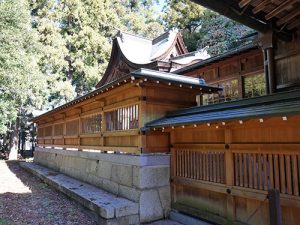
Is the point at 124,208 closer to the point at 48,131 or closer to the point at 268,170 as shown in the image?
the point at 268,170

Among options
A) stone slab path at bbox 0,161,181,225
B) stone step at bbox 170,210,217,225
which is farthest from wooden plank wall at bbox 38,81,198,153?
stone slab path at bbox 0,161,181,225

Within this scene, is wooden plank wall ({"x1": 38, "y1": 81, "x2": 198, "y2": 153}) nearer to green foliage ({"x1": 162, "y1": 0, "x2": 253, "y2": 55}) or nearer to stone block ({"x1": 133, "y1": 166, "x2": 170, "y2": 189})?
stone block ({"x1": 133, "y1": 166, "x2": 170, "y2": 189})

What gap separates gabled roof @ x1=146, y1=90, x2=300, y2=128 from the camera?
4.07 m

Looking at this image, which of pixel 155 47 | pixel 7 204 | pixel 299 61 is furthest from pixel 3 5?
pixel 299 61

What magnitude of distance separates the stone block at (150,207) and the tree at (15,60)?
10.9 m

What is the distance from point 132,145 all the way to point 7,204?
4348mm

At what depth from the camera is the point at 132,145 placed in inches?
282

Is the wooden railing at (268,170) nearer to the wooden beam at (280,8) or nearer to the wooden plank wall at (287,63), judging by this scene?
the wooden plank wall at (287,63)

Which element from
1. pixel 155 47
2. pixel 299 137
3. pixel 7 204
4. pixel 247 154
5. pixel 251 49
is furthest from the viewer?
pixel 155 47

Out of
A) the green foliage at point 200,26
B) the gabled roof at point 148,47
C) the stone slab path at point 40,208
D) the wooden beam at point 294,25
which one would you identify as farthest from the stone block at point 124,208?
the green foliage at point 200,26

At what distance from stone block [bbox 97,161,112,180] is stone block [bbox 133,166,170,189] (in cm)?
159

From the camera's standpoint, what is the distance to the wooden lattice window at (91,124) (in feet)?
30.8

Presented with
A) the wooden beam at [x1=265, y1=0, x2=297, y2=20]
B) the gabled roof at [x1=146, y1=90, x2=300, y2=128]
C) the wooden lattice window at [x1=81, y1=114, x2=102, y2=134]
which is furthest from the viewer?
the wooden lattice window at [x1=81, y1=114, x2=102, y2=134]

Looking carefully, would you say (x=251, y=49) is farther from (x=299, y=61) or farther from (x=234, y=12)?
(x=234, y=12)
